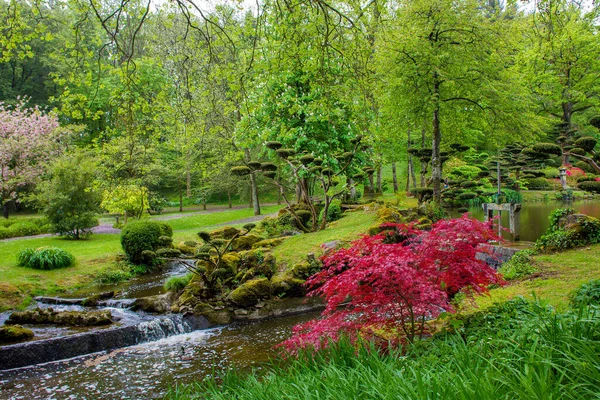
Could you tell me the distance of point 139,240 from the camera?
1302cm

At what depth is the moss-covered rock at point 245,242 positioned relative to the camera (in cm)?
1266

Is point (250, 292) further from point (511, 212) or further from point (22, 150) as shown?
point (22, 150)

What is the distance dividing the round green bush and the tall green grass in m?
10.3

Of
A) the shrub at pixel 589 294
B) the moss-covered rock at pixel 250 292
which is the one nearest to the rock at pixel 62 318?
the moss-covered rock at pixel 250 292

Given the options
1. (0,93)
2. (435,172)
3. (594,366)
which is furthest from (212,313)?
(0,93)

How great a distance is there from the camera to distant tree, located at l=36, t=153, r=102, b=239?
15.6m

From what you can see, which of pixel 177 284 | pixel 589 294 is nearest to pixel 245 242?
pixel 177 284

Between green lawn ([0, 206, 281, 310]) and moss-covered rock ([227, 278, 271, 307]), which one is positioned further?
green lawn ([0, 206, 281, 310])

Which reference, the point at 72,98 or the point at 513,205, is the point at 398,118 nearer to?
the point at 513,205

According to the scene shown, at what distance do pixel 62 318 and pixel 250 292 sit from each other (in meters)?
3.68

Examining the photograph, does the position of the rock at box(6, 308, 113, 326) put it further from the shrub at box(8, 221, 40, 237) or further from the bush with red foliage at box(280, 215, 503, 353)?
the shrub at box(8, 221, 40, 237)

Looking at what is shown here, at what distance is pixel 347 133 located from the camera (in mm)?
15844

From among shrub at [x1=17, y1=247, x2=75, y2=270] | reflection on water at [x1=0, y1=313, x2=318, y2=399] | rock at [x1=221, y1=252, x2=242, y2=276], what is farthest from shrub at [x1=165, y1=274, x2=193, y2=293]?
shrub at [x1=17, y1=247, x2=75, y2=270]

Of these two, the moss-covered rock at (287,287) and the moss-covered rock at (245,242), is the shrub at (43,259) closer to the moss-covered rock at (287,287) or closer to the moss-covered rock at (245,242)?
the moss-covered rock at (245,242)
